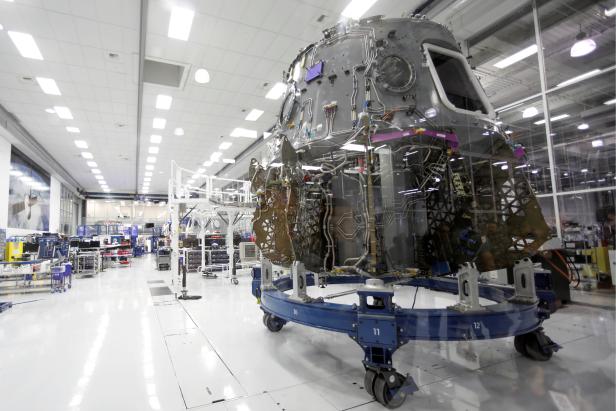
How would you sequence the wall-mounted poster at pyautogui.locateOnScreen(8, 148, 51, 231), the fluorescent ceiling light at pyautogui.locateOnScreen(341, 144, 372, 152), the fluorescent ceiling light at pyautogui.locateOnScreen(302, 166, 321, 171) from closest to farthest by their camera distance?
the fluorescent ceiling light at pyautogui.locateOnScreen(341, 144, 372, 152) < the fluorescent ceiling light at pyautogui.locateOnScreen(302, 166, 321, 171) < the wall-mounted poster at pyautogui.locateOnScreen(8, 148, 51, 231)

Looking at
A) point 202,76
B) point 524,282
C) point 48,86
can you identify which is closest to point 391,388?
point 524,282

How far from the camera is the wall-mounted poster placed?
500 inches

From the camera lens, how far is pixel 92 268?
1161 cm

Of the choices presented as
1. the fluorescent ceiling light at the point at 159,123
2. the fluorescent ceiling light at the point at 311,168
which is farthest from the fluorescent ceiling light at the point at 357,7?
the fluorescent ceiling light at the point at 159,123

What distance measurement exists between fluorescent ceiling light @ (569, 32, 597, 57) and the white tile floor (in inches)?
50.7

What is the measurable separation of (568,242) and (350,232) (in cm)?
151

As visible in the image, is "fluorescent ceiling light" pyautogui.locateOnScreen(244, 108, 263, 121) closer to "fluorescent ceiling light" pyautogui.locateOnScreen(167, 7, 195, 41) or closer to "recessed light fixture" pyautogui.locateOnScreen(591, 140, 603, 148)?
"fluorescent ceiling light" pyautogui.locateOnScreen(167, 7, 195, 41)

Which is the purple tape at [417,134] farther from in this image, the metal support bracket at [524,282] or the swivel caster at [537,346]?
the swivel caster at [537,346]

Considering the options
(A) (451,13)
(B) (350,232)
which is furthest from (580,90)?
(A) (451,13)

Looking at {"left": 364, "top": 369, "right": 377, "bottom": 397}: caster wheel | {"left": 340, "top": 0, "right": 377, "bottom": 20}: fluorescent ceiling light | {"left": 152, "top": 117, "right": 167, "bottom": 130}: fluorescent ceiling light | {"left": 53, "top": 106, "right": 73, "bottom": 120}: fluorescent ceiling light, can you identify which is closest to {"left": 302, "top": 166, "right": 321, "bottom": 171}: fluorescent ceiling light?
{"left": 364, "top": 369, "right": 377, "bottom": 397}: caster wheel

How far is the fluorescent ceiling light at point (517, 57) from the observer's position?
289 centimetres

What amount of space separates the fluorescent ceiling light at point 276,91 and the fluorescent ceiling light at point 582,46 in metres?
7.81

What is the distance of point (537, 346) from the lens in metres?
2.81

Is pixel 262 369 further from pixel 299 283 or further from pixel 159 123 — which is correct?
pixel 159 123
